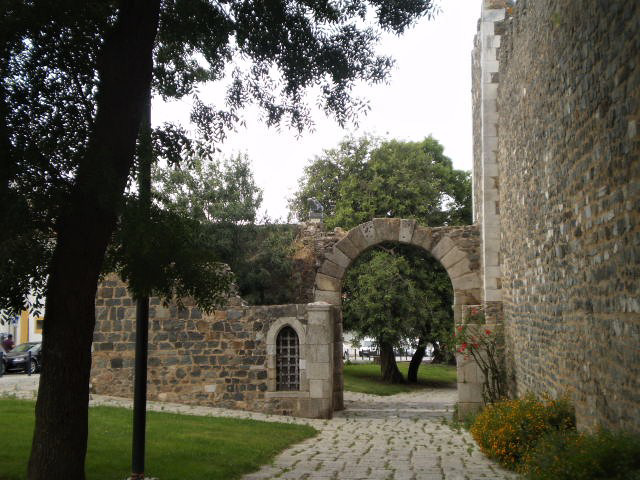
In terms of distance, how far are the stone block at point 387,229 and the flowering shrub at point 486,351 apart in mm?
2985

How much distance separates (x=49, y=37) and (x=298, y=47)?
309 centimetres

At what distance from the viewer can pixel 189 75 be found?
8.45 metres

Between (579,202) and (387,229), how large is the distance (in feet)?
31.3

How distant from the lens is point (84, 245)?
599 cm

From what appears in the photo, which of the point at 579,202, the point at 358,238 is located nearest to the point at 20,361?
the point at 358,238

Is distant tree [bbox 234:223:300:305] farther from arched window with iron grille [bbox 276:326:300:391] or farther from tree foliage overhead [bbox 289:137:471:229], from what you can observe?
tree foliage overhead [bbox 289:137:471:229]

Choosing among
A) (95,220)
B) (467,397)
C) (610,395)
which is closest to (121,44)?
(95,220)

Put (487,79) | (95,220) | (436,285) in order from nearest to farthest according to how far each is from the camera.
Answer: (95,220)
(487,79)
(436,285)

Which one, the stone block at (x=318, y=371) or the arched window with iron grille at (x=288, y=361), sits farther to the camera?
the arched window with iron grille at (x=288, y=361)

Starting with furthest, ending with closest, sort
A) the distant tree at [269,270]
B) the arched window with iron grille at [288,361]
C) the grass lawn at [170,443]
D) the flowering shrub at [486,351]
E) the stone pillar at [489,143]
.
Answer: the distant tree at [269,270] < the arched window with iron grille at [288,361] < the stone pillar at [489,143] < the flowering shrub at [486,351] < the grass lawn at [170,443]

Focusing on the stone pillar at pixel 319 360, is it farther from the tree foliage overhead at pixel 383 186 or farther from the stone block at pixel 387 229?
the tree foliage overhead at pixel 383 186

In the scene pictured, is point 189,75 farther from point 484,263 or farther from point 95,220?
point 484,263

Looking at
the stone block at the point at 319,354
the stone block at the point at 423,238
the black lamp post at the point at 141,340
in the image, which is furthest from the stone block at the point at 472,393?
the black lamp post at the point at 141,340

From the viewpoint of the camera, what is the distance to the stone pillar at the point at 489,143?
1367 centimetres
